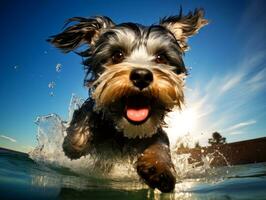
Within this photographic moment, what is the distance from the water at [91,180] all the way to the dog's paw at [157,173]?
109 millimetres

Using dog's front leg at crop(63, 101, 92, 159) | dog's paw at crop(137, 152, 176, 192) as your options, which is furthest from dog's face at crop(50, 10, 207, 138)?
dog's paw at crop(137, 152, 176, 192)

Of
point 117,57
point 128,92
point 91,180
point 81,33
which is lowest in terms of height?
point 91,180

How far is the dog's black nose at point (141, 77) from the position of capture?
17.1ft

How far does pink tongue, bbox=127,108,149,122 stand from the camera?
5.71 metres

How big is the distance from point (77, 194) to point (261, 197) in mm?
1990

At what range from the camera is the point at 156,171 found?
17.0 feet

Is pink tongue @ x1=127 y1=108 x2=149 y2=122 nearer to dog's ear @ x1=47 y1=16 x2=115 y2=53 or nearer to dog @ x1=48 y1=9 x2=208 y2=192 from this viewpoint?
dog @ x1=48 y1=9 x2=208 y2=192

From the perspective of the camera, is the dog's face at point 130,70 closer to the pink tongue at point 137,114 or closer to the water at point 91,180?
the pink tongue at point 137,114

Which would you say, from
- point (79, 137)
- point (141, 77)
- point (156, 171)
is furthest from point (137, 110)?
point (79, 137)

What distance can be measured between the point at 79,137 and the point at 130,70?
181 cm

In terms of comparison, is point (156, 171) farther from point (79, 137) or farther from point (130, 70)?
point (79, 137)

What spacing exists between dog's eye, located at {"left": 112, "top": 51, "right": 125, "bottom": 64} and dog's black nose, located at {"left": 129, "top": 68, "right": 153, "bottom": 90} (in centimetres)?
103

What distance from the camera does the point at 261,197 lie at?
396 cm

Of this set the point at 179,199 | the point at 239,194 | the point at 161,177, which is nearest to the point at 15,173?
the point at 161,177
